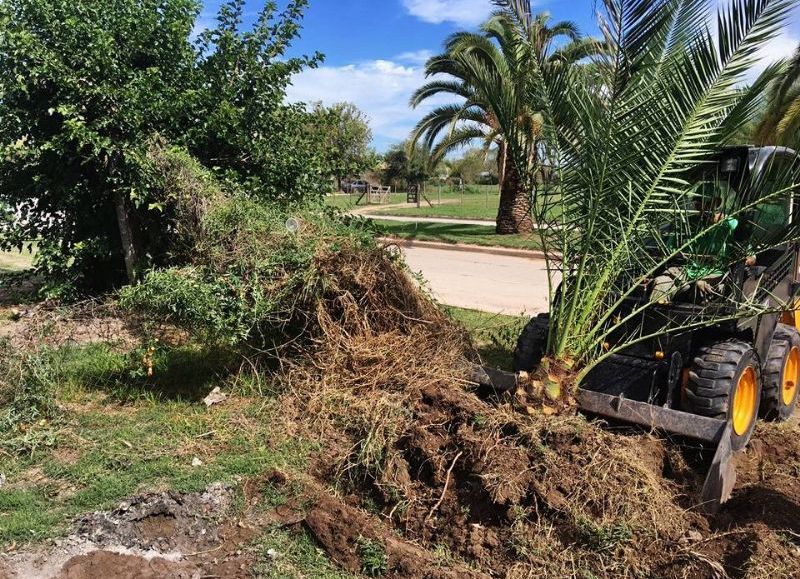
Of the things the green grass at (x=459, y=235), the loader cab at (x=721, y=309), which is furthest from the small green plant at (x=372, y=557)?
the green grass at (x=459, y=235)

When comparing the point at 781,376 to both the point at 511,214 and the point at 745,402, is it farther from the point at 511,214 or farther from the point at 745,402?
the point at 511,214

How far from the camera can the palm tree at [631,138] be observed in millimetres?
4125

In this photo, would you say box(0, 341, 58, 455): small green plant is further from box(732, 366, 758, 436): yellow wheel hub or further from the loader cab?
box(732, 366, 758, 436): yellow wheel hub

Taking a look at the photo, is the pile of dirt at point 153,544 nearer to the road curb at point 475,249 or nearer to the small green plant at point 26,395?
the small green plant at point 26,395

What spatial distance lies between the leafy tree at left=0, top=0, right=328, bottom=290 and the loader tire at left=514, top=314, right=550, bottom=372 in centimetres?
401

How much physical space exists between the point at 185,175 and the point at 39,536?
396 cm

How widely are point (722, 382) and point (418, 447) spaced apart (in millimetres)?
2120

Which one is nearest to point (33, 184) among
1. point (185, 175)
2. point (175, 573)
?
point (185, 175)

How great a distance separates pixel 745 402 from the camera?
490 centimetres

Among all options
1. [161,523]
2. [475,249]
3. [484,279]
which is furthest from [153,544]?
[475,249]

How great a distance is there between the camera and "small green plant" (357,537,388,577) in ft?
11.5

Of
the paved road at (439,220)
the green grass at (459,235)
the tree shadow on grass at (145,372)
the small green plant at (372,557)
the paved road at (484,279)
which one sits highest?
the paved road at (439,220)

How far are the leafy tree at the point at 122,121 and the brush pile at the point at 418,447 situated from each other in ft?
7.50

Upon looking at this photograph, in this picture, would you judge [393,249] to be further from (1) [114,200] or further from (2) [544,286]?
(2) [544,286]
